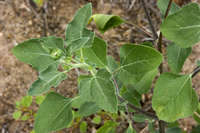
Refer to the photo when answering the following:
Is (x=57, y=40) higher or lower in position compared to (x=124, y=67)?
higher

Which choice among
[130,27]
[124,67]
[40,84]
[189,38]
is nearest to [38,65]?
[40,84]

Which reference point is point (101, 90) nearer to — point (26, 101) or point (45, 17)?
point (26, 101)

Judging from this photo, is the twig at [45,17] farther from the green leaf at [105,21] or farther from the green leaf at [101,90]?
the green leaf at [101,90]

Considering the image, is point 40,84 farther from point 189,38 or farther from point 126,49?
point 189,38

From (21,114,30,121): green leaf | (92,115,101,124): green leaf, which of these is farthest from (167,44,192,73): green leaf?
(21,114,30,121): green leaf

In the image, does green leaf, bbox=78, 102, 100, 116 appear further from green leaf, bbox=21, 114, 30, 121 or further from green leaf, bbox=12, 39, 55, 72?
green leaf, bbox=21, 114, 30, 121
